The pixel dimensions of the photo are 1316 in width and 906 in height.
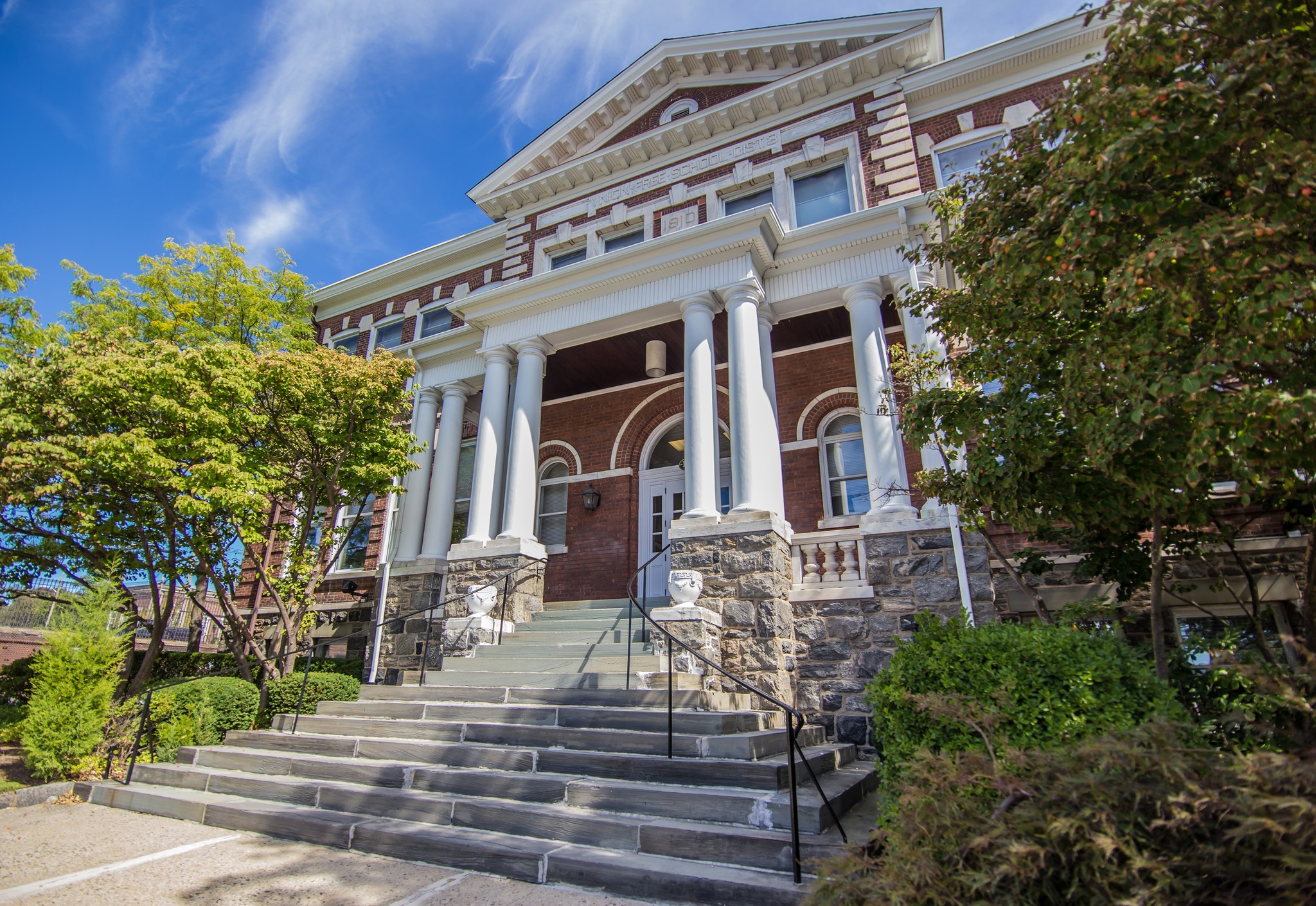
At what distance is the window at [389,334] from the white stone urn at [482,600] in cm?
894

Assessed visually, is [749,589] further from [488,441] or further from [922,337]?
[488,441]

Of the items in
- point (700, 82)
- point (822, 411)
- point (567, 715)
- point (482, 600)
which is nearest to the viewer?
point (567, 715)

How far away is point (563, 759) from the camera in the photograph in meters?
5.77

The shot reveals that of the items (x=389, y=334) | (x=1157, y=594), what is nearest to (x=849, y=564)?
(x=1157, y=594)

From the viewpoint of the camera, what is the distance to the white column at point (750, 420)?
A: 900 cm

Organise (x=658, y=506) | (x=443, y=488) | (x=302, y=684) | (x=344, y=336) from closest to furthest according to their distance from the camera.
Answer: (x=302, y=684) < (x=443, y=488) < (x=658, y=506) < (x=344, y=336)

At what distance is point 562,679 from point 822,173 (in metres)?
9.62

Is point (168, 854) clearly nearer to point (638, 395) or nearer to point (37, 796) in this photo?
point (37, 796)

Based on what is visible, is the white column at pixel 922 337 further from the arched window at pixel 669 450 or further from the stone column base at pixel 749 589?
the arched window at pixel 669 450

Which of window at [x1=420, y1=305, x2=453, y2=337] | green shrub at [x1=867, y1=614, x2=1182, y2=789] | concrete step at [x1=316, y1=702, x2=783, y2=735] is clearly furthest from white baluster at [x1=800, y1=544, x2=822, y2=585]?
window at [x1=420, y1=305, x2=453, y2=337]

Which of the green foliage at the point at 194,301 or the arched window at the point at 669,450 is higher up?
the green foliage at the point at 194,301

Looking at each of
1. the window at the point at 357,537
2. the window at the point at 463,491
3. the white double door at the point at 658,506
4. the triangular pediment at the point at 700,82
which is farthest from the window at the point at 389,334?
the white double door at the point at 658,506

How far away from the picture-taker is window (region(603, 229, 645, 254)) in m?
13.6

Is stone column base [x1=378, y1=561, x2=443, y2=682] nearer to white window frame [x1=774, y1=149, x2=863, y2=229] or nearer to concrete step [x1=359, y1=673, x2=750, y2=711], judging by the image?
concrete step [x1=359, y1=673, x2=750, y2=711]
